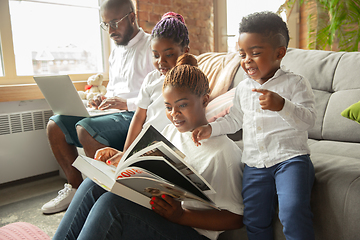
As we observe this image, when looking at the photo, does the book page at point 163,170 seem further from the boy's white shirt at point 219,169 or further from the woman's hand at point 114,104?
the woman's hand at point 114,104

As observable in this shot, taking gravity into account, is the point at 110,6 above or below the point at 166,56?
above

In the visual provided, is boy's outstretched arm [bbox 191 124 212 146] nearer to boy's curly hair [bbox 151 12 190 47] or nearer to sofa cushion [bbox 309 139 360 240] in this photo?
sofa cushion [bbox 309 139 360 240]

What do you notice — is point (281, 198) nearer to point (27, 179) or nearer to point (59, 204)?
point (59, 204)

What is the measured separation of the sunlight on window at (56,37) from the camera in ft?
7.89

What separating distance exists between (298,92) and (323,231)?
0.39 meters

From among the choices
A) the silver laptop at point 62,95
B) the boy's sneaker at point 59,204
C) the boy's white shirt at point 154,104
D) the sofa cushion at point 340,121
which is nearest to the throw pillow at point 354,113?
the sofa cushion at point 340,121

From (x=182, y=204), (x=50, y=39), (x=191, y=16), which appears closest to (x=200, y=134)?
(x=182, y=204)

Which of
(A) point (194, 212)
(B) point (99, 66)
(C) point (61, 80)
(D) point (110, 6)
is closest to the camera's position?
(A) point (194, 212)

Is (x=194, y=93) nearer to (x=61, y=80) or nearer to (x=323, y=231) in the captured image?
(x=323, y=231)

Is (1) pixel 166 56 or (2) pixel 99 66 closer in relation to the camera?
(1) pixel 166 56

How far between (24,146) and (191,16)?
1.94m

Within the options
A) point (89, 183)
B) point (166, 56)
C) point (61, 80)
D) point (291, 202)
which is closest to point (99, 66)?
point (61, 80)

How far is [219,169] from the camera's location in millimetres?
861

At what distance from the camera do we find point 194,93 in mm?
910
